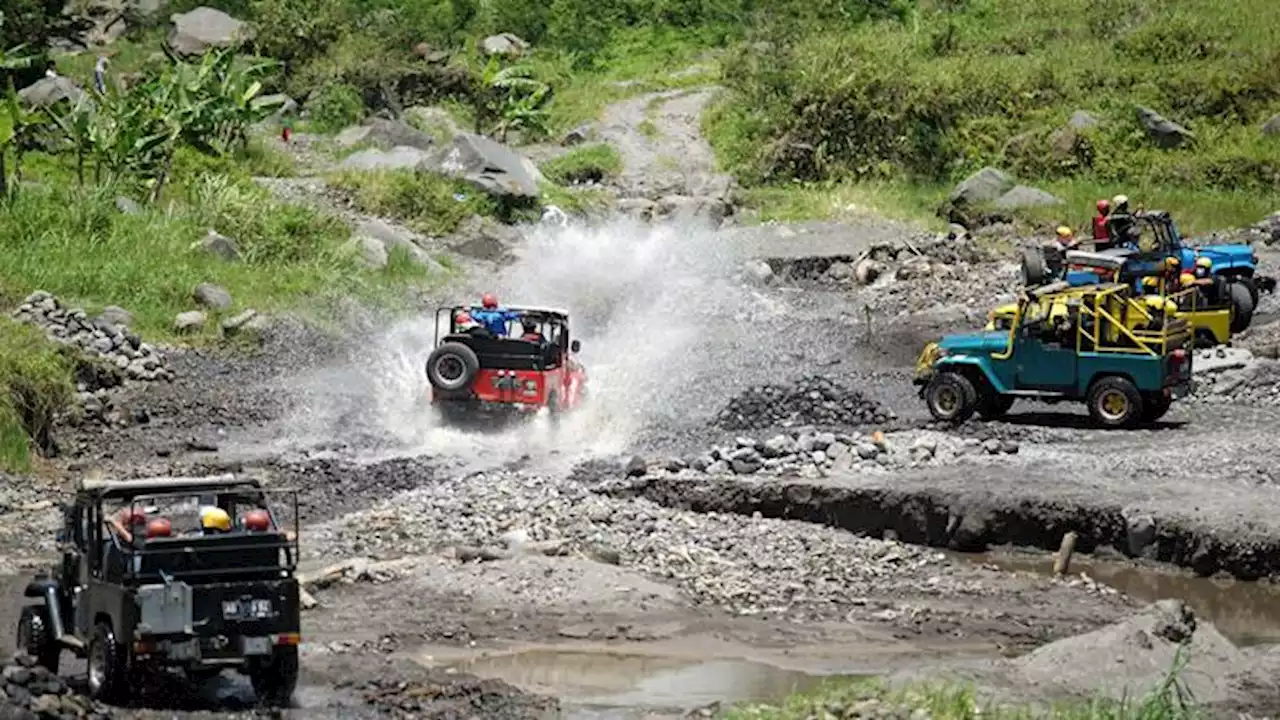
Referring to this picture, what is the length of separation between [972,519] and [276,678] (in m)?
9.50

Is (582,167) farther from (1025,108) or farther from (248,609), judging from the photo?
(248,609)

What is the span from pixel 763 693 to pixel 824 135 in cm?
3256

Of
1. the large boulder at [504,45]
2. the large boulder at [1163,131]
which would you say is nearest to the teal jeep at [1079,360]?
the large boulder at [1163,131]

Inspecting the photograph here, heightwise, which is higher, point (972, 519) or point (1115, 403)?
point (1115, 403)

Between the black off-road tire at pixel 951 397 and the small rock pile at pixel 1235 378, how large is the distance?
3.95 metres

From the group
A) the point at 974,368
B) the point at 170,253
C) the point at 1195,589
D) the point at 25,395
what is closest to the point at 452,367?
the point at 25,395

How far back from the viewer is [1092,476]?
2320 cm

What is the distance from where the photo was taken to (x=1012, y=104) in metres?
49.2

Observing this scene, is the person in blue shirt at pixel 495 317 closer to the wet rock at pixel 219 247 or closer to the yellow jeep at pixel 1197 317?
the yellow jeep at pixel 1197 317

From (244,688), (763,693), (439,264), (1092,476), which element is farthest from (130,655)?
(439,264)

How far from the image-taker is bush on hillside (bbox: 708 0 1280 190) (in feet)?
152

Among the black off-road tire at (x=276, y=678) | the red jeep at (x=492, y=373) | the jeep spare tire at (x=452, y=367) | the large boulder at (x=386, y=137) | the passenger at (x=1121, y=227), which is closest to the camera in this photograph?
the black off-road tire at (x=276, y=678)

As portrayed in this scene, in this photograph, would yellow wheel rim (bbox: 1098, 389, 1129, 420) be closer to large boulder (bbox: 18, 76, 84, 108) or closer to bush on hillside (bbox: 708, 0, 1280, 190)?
bush on hillside (bbox: 708, 0, 1280, 190)

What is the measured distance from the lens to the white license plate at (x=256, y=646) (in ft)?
47.9
